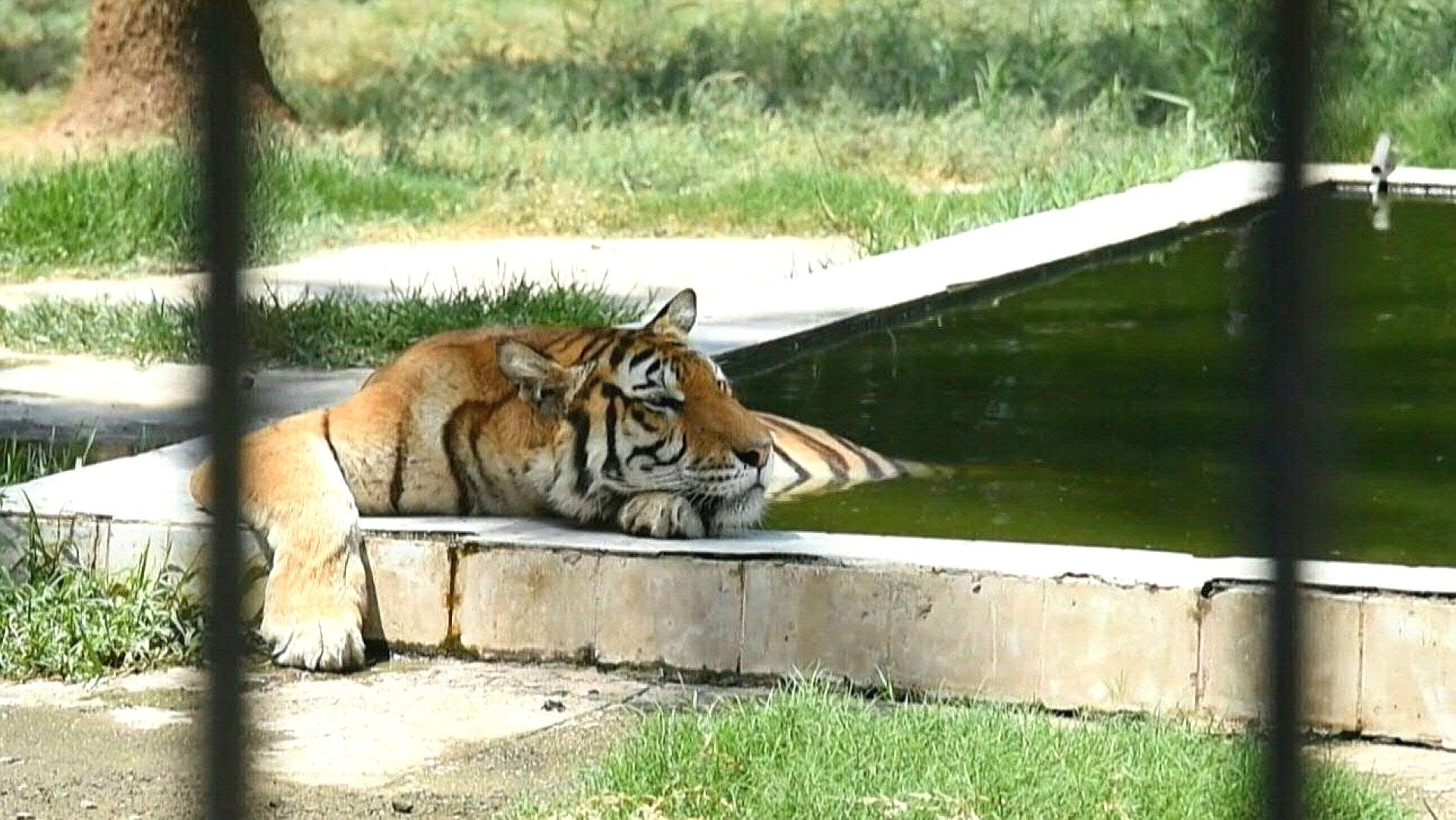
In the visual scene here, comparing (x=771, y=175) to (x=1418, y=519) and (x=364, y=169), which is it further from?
(x=1418, y=519)

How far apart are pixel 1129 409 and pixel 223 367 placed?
5.48 meters

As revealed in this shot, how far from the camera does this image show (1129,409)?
7062 millimetres

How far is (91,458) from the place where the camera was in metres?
6.22

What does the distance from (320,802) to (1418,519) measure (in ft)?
9.40

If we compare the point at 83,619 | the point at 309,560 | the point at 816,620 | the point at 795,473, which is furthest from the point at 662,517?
the point at 795,473

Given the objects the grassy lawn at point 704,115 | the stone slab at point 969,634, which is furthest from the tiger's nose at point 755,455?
the grassy lawn at point 704,115

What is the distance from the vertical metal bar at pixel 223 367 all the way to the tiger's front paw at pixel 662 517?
9.29ft

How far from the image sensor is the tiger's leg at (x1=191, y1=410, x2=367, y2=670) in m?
4.63

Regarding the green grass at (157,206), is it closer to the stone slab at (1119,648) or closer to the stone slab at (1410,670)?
the stone slab at (1119,648)

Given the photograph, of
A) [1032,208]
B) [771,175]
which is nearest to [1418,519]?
[1032,208]

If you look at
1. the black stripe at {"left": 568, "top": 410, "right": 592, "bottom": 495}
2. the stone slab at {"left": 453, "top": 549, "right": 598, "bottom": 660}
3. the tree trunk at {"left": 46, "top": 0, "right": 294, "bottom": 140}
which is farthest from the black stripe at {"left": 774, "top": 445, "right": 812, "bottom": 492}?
the tree trunk at {"left": 46, "top": 0, "right": 294, "bottom": 140}

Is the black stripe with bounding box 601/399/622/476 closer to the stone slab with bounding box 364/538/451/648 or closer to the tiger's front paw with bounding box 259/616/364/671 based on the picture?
the stone slab with bounding box 364/538/451/648

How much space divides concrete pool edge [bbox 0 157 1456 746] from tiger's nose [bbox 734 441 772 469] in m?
0.14

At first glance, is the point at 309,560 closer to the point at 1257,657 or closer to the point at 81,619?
the point at 81,619
